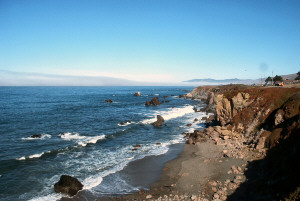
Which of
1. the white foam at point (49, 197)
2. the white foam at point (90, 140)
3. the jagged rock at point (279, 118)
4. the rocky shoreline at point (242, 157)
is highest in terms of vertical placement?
the jagged rock at point (279, 118)

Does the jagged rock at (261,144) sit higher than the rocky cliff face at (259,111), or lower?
lower

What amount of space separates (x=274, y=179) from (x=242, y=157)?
8722 mm

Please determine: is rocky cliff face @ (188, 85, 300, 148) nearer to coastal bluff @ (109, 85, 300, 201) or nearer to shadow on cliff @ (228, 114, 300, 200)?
coastal bluff @ (109, 85, 300, 201)

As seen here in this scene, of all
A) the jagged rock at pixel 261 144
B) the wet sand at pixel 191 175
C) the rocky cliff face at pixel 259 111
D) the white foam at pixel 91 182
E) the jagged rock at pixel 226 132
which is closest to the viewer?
the wet sand at pixel 191 175

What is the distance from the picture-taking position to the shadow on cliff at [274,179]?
1329 centimetres

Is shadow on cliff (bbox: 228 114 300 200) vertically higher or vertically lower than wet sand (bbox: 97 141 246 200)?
higher

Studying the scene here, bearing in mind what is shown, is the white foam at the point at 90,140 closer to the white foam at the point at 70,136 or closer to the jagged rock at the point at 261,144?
the white foam at the point at 70,136

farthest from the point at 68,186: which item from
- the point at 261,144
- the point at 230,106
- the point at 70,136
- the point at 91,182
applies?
the point at 230,106

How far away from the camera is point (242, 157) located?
24422 millimetres

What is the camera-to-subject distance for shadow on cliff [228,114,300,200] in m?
13.3

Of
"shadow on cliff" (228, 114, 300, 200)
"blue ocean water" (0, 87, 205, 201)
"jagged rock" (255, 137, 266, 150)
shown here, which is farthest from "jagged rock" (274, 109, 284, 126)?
"blue ocean water" (0, 87, 205, 201)

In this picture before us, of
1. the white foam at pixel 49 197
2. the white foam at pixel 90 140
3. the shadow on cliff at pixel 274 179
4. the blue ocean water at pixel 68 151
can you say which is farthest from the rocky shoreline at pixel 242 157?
the white foam at pixel 90 140

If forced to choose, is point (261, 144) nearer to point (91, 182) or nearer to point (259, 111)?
point (259, 111)

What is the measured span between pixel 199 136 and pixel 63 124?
3534cm
